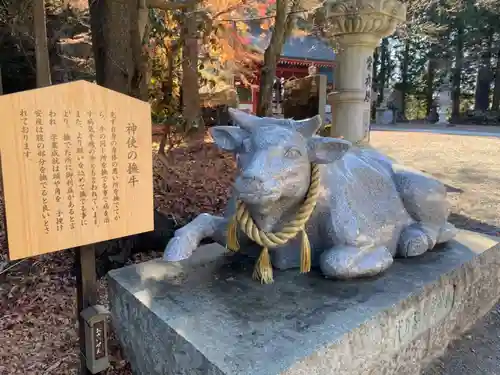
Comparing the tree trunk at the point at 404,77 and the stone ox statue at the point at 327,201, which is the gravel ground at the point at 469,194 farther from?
the tree trunk at the point at 404,77

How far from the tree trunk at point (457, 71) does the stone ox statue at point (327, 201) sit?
22.0 metres

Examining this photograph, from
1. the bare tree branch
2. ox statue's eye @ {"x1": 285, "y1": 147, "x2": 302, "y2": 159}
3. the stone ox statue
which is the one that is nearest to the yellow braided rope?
the stone ox statue

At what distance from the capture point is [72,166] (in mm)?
1743

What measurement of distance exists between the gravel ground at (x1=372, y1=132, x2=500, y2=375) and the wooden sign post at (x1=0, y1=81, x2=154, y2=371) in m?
1.81

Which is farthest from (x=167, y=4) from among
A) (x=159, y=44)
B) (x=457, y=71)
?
(x=457, y=71)

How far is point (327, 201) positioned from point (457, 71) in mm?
24532

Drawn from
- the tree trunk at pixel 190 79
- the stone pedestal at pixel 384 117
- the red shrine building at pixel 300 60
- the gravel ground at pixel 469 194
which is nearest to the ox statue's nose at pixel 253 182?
the gravel ground at pixel 469 194

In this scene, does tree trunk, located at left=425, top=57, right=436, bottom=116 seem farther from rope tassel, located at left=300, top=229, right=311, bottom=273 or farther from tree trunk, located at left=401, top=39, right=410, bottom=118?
Answer: rope tassel, located at left=300, top=229, right=311, bottom=273

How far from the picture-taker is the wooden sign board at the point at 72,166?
1.62m

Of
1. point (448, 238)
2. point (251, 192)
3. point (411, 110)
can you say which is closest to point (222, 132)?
point (251, 192)

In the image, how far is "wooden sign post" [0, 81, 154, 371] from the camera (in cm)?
163

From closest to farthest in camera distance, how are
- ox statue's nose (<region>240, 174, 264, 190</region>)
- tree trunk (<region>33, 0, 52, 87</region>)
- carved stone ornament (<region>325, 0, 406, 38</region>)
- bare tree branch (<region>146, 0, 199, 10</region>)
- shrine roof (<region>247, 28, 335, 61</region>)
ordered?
ox statue's nose (<region>240, 174, 264, 190</region>) < tree trunk (<region>33, 0, 52, 87</region>) < carved stone ornament (<region>325, 0, 406, 38</region>) < bare tree branch (<region>146, 0, 199, 10</region>) < shrine roof (<region>247, 28, 335, 61</region>)

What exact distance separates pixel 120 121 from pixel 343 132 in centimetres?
403

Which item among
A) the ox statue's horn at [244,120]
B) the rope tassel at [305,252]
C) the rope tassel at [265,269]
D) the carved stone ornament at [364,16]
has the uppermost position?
the carved stone ornament at [364,16]
